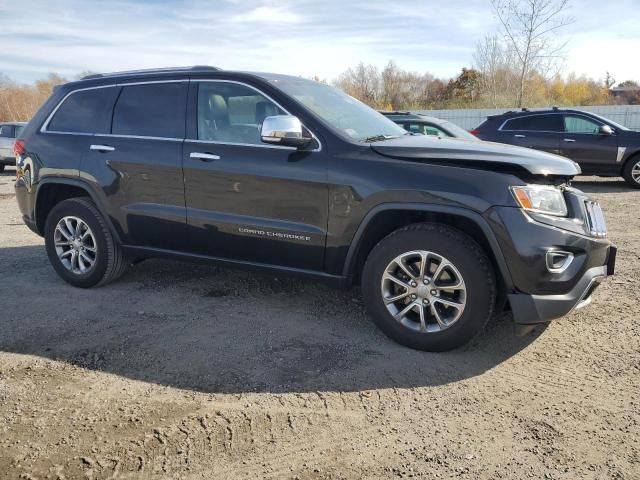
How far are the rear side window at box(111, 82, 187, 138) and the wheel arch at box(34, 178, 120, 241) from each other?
61 centimetres

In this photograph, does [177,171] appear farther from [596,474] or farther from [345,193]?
[596,474]

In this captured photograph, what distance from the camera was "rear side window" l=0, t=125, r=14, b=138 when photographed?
57.2ft

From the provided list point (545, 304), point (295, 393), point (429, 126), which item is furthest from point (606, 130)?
point (295, 393)

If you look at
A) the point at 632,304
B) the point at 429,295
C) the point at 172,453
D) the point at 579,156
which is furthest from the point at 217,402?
the point at 579,156

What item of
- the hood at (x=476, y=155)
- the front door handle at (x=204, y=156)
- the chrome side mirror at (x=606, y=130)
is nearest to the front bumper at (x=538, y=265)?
the hood at (x=476, y=155)

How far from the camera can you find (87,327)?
4.12 m

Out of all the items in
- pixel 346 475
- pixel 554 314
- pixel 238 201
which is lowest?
pixel 346 475

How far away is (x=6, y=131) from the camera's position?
57.8ft

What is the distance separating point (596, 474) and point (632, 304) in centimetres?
245

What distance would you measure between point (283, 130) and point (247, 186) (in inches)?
22.8

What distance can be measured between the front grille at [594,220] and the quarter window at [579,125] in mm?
8595

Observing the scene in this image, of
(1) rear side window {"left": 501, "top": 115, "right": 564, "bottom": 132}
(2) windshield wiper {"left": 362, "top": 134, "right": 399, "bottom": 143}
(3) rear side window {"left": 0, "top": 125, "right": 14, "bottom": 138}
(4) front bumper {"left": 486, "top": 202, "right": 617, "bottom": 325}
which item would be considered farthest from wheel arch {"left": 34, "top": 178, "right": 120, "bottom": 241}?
(3) rear side window {"left": 0, "top": 125, "right": 14, "bottom": 138}

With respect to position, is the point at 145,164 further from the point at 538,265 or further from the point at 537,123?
the point at 537,123

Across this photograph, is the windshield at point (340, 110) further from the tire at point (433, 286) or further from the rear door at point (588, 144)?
the rear door at point (588, 144)
